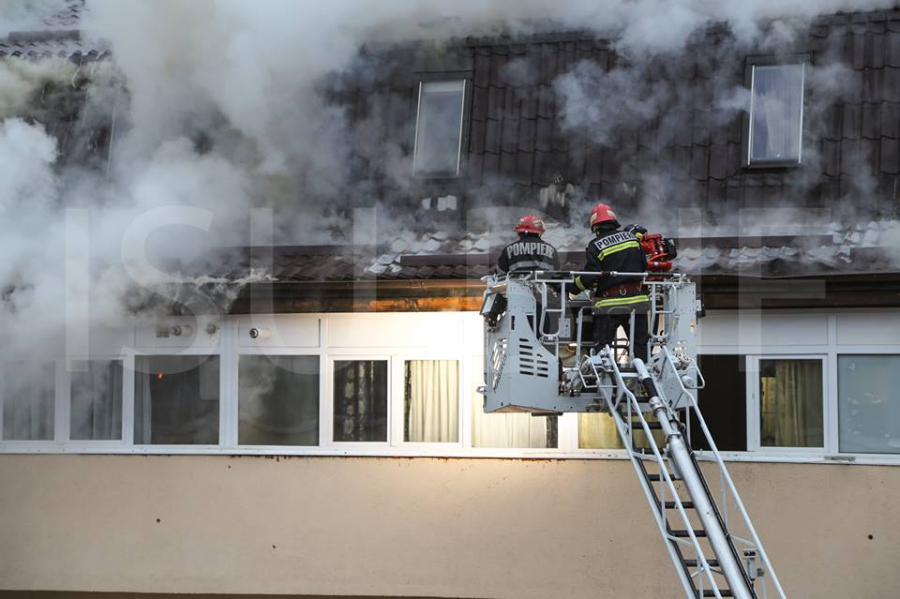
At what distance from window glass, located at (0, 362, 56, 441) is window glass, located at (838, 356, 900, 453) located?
Result: 22.6ft

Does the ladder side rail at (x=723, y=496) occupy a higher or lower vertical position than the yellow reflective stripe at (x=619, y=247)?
lower

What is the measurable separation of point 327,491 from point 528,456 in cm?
174

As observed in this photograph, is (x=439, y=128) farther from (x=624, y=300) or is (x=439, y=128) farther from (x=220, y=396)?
(x=624, y=300)

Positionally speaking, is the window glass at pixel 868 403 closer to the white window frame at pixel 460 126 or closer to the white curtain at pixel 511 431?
the white curtain at pixel 511 431

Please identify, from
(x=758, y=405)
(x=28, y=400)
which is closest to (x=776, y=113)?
(x=758, y=405)

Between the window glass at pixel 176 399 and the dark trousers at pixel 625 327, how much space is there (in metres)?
4.00

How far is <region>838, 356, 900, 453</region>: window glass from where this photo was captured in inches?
342

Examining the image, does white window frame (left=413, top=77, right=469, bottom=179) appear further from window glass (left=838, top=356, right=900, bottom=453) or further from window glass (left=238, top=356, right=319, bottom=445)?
window glass (left=838, top=356, right=900, bottom=453)

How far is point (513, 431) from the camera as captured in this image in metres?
9.25

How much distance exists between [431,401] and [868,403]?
360 centimetres

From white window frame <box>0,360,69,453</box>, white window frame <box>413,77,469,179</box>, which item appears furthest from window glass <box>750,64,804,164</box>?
white window frame <box>0,360,69,453</box>

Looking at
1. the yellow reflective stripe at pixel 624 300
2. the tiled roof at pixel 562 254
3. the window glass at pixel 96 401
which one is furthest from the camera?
the window glass at pixel 96 401

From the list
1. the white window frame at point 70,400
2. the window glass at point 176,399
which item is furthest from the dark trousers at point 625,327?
the white window frame at point 70,400

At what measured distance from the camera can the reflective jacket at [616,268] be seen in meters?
7.07
